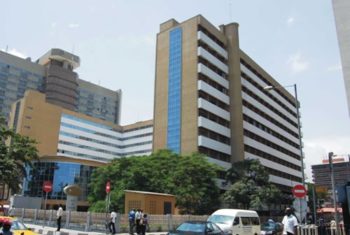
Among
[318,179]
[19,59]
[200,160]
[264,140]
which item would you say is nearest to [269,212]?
[264,140]

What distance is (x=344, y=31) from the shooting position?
2025cm

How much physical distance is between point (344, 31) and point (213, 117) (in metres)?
40.3

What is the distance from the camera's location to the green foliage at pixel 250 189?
46.7 meters

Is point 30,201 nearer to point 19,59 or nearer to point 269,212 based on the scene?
point 269,212

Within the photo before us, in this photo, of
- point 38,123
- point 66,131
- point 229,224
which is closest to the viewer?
point 229,224

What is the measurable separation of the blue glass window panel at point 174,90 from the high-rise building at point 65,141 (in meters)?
26.0

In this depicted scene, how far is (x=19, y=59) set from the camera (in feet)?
402

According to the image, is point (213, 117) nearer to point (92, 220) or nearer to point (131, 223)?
point (92, 220)

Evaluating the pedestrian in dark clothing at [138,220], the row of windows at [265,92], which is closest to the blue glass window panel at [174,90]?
the row of windows at [265,92]

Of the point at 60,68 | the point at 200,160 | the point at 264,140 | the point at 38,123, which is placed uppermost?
the point at 60,68

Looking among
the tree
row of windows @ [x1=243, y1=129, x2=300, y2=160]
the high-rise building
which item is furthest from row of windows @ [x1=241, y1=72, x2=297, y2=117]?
the tree

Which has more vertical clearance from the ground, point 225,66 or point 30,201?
Answer: point 225,66

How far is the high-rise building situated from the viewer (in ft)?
241

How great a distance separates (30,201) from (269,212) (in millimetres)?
40607
